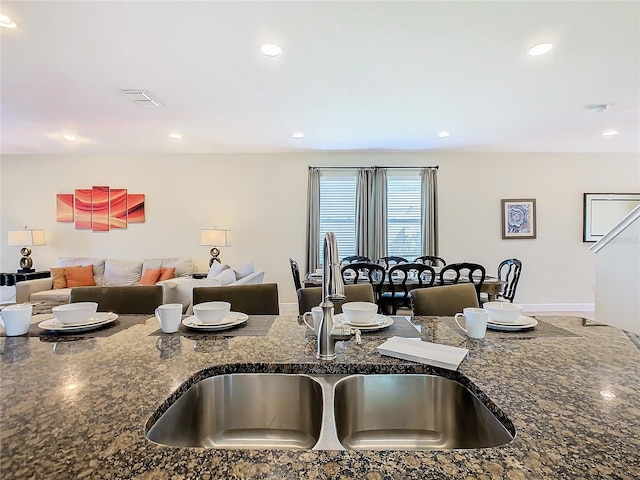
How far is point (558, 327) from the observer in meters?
1.44

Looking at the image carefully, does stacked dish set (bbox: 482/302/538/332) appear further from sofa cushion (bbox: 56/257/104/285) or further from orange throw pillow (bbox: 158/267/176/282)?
sofa cushion (bbox: 56/257/104/285)

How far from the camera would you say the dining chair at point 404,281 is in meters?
3.75

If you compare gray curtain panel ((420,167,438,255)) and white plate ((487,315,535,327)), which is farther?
gray curtain panel ((420,167,438,255))

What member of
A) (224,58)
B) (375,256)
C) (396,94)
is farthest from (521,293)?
(224,58)

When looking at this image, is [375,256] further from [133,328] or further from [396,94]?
[133,328]

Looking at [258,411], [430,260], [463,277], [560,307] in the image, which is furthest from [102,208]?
[560,307]

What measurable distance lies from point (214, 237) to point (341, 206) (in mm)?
2110

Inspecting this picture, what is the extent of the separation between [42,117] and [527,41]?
492 centimetres

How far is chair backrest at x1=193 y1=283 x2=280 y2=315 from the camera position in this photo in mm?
1893

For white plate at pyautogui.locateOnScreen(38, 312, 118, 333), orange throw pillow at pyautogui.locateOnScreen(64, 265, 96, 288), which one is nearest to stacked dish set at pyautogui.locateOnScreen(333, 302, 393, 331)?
white plate at pyautogui.locateOnScreen(38, 312, 118, 333)

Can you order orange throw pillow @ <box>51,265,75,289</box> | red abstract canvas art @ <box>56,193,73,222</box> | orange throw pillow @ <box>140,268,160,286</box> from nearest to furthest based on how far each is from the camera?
orange throw pillow @ <box>51,265,75,289</box>, orange throw pillow @ <box>140,268,160,286</box>, red abstract canvas art @ <box>56,193,73,222</box>

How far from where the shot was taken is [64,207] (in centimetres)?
587

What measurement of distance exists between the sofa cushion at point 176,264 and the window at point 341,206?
2.15 meters

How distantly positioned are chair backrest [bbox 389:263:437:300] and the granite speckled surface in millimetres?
2376
